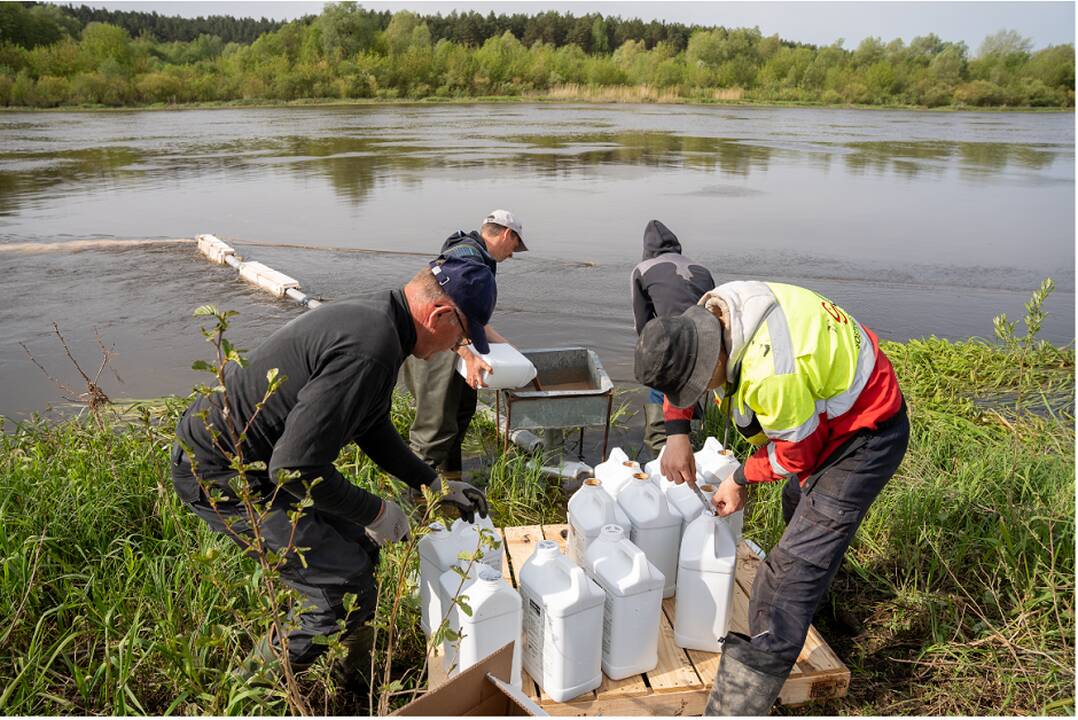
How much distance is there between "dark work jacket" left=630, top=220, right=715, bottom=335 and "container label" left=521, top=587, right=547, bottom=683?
2.30 meters

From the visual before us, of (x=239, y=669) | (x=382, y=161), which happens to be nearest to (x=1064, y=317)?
(x=239, y=669)

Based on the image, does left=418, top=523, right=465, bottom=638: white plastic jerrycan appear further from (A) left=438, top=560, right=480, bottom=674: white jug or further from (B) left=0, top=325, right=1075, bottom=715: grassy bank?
(B) left=0, top=325, right=1075, bottom=715: grassy bank

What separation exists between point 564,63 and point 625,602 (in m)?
59.3

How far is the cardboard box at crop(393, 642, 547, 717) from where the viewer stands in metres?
1.92

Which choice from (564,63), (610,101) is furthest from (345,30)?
(610,101)

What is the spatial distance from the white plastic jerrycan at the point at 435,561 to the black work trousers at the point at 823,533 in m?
1.11

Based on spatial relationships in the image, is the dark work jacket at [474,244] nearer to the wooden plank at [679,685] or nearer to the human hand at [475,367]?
the human hand at [475,367]

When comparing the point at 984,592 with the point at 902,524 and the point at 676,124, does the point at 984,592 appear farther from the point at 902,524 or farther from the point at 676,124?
the point at 676,124

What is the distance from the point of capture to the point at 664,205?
14602 mm

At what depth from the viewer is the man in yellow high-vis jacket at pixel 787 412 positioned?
2461mm

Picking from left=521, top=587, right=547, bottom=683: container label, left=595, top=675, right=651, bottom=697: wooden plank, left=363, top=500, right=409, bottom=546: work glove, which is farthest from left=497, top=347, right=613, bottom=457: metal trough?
left=595, top=675, right=651, bottom=697: wooden plank

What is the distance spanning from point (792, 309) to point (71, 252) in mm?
11638

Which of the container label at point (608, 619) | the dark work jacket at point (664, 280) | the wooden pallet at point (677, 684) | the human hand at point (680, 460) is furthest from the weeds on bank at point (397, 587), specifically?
the dark work jacket at point (664, 280)

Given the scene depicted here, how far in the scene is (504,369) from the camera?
4430 millimetres
